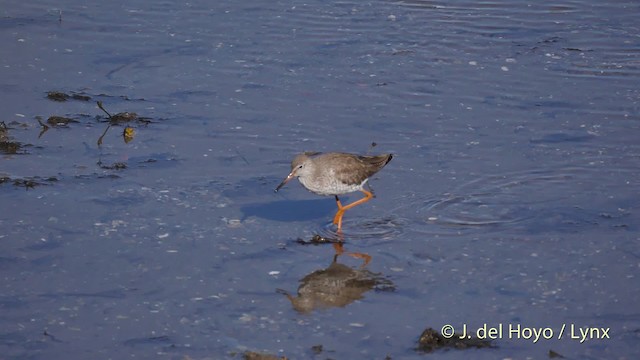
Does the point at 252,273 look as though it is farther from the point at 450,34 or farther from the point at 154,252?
the point at 450,34

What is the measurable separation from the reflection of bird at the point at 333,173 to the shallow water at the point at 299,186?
336 mm

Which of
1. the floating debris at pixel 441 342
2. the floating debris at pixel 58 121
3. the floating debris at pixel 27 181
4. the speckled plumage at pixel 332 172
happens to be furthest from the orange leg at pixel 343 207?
the floating debris at pixel 58 121

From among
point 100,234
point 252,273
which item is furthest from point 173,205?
point 252,273

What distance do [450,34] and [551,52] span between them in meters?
1.58

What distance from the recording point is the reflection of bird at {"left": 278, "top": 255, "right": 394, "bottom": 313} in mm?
9438

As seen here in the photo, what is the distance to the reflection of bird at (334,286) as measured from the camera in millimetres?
9438

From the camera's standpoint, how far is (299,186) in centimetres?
1218

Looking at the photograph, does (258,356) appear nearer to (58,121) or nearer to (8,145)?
(8,145)

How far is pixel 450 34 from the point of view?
16484 millimetres

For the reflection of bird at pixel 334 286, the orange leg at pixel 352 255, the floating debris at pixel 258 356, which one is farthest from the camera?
the orange leg at pixel 352 255

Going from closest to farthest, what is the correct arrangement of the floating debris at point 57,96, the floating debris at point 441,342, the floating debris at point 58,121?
1. the floating debris at point 441,342
2. the floating debris at point 58,121
3. the floating debris at point 57,96

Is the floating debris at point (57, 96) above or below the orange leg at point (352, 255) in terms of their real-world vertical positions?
above

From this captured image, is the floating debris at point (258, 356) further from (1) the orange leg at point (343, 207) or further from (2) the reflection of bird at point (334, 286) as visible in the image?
(1) the orange leg at point (343, 207)

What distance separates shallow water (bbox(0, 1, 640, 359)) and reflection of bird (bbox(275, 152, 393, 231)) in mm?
336
